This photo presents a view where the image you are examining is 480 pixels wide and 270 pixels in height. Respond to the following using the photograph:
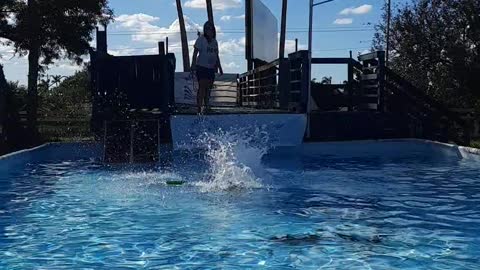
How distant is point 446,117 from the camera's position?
48.4ft

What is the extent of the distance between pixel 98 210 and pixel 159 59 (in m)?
6.25

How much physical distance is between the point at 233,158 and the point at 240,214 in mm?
3654

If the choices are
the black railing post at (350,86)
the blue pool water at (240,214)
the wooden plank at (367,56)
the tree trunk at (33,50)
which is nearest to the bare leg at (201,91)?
the blue pool water at (240,214)

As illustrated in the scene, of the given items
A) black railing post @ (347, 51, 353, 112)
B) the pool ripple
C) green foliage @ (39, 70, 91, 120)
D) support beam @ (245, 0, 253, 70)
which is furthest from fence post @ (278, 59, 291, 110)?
green foliage @ (39, 70, 91, 120)

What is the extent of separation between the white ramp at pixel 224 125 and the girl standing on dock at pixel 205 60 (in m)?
0.55

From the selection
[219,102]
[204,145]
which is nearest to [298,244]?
[204,145]

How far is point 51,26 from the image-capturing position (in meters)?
17.3

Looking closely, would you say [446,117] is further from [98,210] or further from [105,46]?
[98,210]

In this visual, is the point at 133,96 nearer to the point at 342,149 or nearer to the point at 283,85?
the point at 283,85

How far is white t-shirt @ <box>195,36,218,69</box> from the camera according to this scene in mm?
12875

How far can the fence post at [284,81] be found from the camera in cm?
1474

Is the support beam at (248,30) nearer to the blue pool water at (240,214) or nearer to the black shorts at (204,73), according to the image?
the black shorts at (204,73)

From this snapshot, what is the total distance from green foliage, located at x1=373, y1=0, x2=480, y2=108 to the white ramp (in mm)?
7408

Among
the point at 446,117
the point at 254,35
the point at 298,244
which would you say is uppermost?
the point at 254,35
